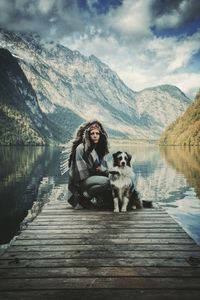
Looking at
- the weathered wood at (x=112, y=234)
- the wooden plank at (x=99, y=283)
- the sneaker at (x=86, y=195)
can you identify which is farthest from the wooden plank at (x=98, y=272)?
the sneaker at (x=86, y=195)

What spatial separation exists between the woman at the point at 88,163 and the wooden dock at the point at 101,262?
1504 millimetres

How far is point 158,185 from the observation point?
102 ft

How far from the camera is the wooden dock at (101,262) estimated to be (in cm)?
427

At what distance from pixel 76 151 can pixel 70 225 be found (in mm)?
2411

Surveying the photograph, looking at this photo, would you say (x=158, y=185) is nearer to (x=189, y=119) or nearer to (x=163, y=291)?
(x=163, y=291)

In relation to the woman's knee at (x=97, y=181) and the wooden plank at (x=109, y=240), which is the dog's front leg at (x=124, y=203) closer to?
the woman's knee at (x=97, y=181)

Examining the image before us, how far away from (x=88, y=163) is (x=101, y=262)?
491cm

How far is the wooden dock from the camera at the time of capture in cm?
427

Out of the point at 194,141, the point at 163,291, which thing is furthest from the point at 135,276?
the point at 194,141

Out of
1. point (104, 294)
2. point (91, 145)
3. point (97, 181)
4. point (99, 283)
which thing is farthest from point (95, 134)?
point (104, 294)

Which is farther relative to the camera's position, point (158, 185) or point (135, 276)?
point (158, 185)

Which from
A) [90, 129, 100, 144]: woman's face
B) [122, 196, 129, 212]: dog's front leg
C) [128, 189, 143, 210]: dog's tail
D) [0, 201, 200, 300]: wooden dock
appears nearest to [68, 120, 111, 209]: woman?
[90, 129, 100, 144]: woman's face

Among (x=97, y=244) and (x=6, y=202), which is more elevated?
(x=97, y=244)

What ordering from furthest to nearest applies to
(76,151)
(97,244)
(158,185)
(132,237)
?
1. (158,185)
2. (76,151)
3. (132,237)
4. (97,244)
